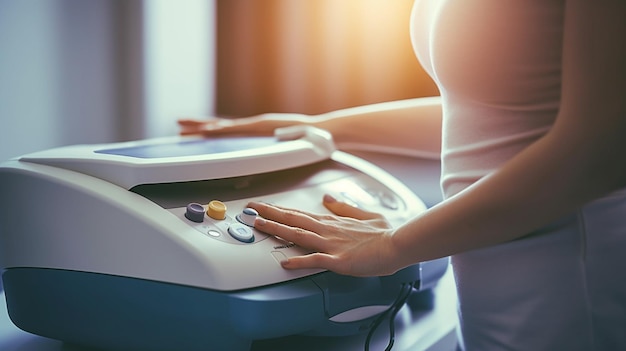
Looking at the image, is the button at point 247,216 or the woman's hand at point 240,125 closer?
the button at point 247,216

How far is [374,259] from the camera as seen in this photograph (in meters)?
0.52

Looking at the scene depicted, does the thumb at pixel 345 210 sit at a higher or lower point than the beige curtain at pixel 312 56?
lower

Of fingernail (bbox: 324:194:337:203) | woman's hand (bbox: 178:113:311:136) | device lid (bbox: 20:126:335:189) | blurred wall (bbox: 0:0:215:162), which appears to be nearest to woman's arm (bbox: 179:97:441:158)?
woman's hand (bbox: 178:113:311:136)

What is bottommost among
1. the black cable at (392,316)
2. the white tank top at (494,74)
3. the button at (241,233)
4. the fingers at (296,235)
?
the black cable at (392,316)

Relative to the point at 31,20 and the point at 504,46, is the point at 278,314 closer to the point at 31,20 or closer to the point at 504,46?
the point at 504,46

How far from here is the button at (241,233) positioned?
1.74 feet

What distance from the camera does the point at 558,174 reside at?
17.6 inches

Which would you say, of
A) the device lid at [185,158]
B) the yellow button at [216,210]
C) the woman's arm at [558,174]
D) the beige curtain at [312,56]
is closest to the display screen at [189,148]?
the device lid at [185,158]

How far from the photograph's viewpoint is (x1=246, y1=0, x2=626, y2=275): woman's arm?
16.6 inches

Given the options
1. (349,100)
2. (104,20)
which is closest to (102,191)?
(104,20)

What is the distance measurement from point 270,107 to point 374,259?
948 mm

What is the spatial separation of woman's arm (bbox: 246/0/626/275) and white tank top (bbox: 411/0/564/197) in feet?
0.13

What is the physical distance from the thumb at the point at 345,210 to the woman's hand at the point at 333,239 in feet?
0.07

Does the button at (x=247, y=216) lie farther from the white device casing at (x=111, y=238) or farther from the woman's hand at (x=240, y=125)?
the woman's hand at (x=240, y=125)
